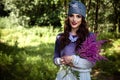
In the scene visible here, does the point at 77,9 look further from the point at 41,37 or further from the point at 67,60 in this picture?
the point at 41,37

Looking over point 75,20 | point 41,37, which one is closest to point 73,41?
point 75,20

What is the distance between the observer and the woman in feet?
9.98

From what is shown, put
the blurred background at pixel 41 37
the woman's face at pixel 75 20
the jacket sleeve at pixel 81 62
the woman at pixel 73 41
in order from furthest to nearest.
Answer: the blurred background at pixel 41 37 → the woman's face at pixel 75 20 → the woman at pixel 73 41 → the jacket sleeve at pixel 81 62

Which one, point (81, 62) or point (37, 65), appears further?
point (37, 65)

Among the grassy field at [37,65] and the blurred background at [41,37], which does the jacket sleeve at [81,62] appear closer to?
the blurred background at [41,37]

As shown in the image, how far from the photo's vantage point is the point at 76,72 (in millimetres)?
3055

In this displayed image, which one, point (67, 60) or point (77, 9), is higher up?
point (77, 9)

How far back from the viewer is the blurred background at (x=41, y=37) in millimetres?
7309

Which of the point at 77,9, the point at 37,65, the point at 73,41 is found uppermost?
the point at 77,9

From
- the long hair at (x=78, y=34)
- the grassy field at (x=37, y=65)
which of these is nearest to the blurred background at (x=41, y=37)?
the grassy field at (x=37, y=65)

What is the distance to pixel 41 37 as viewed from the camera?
21.0 metres

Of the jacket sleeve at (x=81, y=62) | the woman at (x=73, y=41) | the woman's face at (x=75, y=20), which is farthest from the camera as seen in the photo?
the woman's face at (x=75, y=20)

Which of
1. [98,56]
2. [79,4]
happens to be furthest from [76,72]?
[79,4]

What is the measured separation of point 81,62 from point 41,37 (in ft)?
59.4
